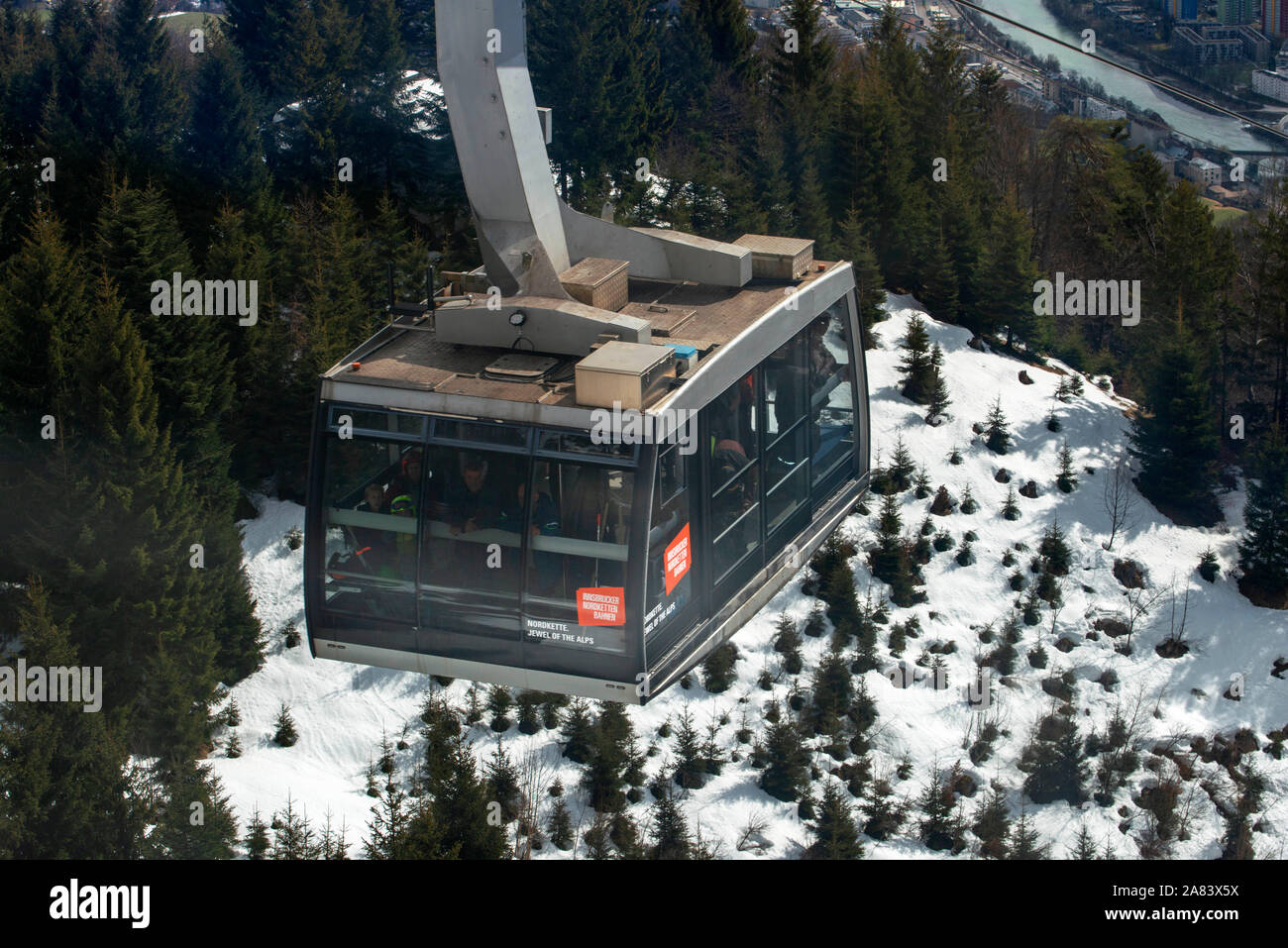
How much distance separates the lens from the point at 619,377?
37.7ft

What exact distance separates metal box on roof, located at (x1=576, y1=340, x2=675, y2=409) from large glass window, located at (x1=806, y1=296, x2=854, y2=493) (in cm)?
368

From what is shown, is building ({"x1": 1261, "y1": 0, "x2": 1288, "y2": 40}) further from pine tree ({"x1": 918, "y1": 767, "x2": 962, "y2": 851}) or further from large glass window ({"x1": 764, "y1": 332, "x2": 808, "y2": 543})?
large glass window ({"x1": 764, "y1": 332, "x2": 808, "y2": 543})

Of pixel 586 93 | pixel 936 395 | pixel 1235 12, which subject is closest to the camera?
pixel 936 395

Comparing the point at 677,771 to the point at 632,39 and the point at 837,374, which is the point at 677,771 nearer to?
the point at 837,374

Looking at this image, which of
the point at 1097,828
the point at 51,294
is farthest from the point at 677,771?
the point at 51,294

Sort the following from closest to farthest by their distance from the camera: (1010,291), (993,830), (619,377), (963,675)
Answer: (619,377)
(993,830)
(963,675)
(1010,291)

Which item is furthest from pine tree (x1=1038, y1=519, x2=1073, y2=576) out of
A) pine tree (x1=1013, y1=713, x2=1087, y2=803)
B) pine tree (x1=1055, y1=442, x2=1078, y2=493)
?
pine tree (x1=1013, y1=713, x2=1087, y2=803)

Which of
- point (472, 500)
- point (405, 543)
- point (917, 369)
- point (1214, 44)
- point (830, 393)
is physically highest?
point (1214, 44)

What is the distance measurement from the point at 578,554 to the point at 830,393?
485 centimetres

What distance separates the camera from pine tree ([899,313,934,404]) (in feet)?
130

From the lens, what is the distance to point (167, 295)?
2928 centimetres

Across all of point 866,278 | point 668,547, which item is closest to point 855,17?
point 866,278

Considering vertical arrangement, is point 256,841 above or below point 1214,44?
below

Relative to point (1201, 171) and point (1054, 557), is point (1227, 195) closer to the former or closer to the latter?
point (1201, 171)
